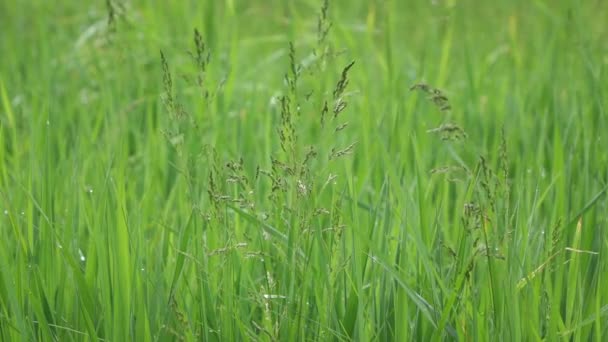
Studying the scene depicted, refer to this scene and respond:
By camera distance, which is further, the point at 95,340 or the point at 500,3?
the point at 500,3

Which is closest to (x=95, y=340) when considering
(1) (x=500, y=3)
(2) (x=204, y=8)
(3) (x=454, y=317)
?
(3) (x=454, y=317)

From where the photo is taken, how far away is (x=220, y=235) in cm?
167

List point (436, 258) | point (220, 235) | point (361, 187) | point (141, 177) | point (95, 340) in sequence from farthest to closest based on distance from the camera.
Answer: point (141, 177), point (361, 187), point (436, 258), point (220, 235), point (95, 340)

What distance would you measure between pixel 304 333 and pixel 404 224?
29 cm

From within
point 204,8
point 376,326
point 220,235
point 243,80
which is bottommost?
point 376,326

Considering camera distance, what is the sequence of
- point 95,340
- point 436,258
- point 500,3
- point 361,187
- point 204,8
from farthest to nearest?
1. point 500,3
2. point 204,8
3. point 361,187
4. point 436,258
5. point 95,340

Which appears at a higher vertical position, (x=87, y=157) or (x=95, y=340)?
(x=87, y=157)

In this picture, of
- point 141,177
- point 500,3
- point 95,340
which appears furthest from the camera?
point 500,3

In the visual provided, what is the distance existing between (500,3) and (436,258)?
3562mm

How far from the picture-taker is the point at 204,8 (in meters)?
3.44

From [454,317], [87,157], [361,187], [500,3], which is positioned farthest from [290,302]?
[500,3]

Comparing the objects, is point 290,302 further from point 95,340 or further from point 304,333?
point 95,340

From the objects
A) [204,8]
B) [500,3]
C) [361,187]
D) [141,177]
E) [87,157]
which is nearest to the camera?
[361,187]

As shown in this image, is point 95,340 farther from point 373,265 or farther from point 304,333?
point 373,265
